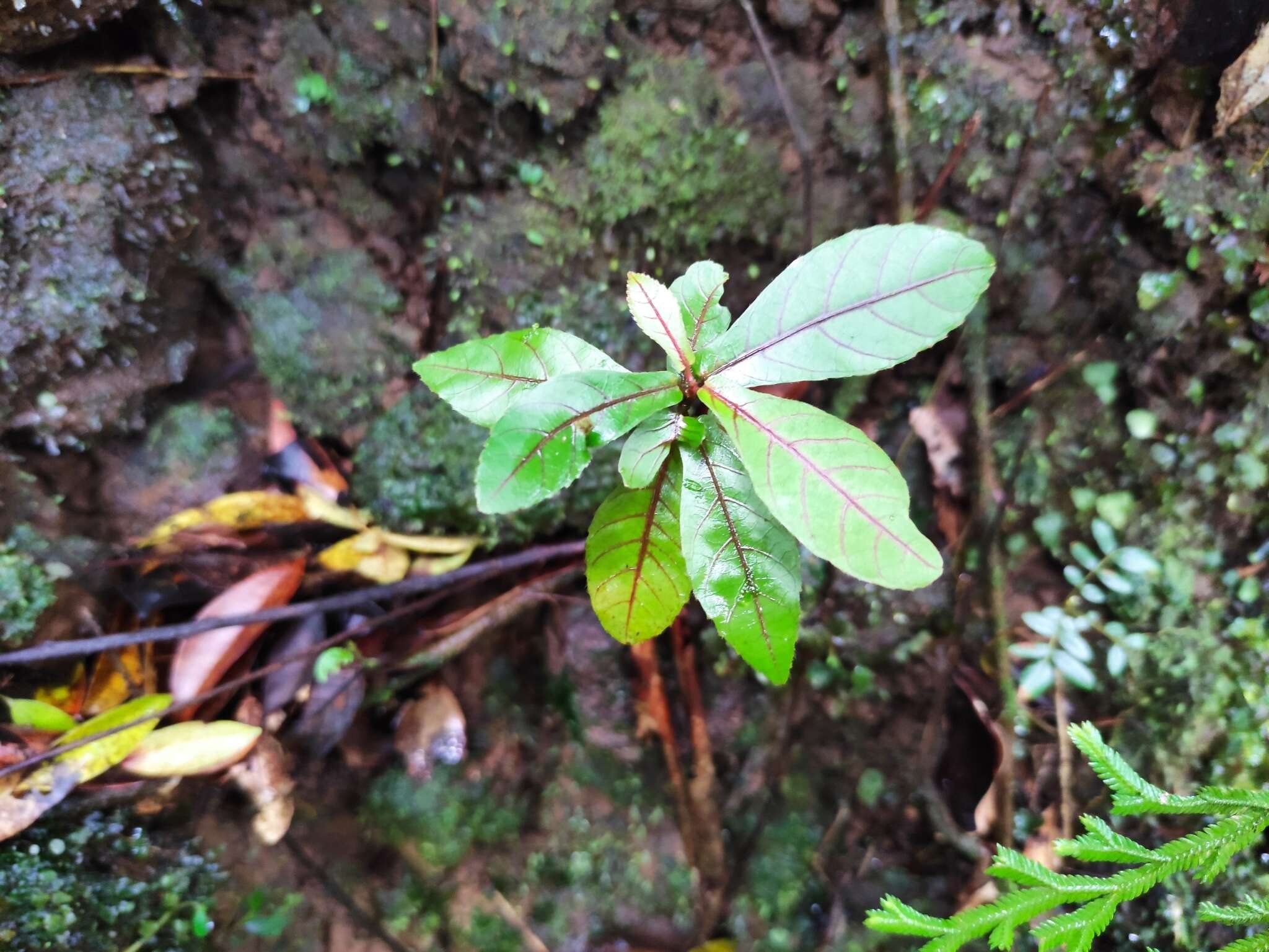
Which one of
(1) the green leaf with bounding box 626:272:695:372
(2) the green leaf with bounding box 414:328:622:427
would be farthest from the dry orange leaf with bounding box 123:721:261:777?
(1) the green leaf with bounding box 626:272:695:372

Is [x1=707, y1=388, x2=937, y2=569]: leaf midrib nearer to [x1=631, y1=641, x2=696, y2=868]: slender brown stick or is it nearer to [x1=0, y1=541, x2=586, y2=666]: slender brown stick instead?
[x1=0, y1=541, x2=586, y2=666]: slender brown stick

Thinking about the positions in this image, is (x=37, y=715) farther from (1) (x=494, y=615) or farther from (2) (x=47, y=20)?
(2) (x=47, y=20)

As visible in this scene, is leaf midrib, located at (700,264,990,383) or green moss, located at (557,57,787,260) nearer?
leaf midrib, located at (700,264,990,383)

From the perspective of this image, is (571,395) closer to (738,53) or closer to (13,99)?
(738,53)

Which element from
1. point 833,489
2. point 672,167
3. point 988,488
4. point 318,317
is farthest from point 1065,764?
point 318,317

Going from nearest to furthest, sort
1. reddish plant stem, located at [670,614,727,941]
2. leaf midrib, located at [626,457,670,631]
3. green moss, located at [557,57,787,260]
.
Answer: leaf midrib, located at [626,457,670,631] < green moss, located at [557,57,787,260] < reddish plant stem, located at [670,614,727,941]
